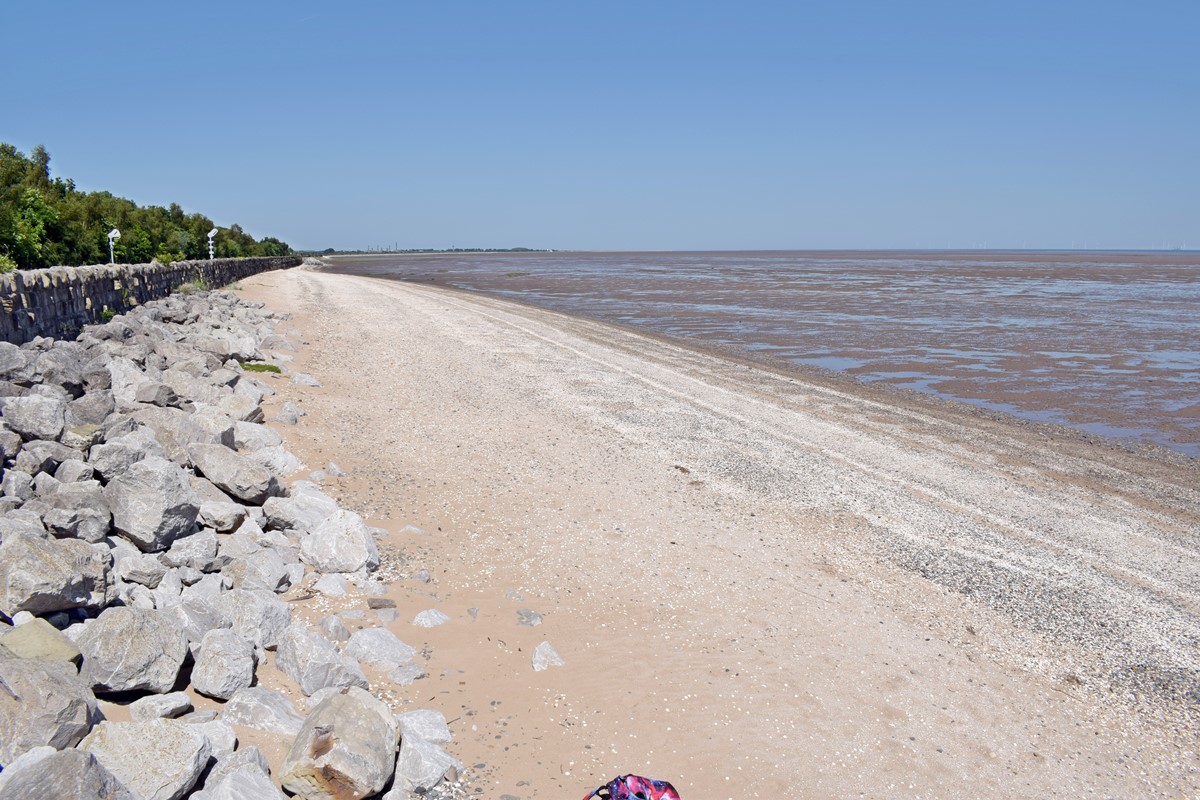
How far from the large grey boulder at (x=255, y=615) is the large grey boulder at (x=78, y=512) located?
1.05 m

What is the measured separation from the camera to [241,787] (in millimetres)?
4023

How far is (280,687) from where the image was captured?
5.35m

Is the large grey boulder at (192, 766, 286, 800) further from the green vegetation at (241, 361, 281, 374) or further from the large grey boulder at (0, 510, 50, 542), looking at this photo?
the green vegetation at (241, 361, 281, 374)

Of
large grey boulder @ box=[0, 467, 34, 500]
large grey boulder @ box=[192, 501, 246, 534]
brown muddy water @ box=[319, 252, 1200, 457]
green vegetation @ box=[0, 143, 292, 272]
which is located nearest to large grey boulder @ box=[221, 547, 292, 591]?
large grey boulder @ box=[192, 501, 246, 534]

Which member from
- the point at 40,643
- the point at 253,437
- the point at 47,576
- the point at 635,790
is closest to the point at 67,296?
the point at 253,437

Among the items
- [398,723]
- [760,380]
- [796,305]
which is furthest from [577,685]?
[796,305]

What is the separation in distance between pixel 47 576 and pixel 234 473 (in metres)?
2.82

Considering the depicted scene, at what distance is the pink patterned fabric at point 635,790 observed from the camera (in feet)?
14.7

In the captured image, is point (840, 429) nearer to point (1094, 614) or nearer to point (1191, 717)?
point (1094, 614)

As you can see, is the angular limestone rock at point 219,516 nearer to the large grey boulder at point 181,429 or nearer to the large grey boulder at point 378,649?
the large grey boulder at point 181,429

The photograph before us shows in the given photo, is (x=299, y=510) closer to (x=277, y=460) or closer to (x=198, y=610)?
(x=277, y=460)

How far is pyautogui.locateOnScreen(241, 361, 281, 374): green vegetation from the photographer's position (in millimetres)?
13977

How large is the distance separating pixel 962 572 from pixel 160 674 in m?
7.12

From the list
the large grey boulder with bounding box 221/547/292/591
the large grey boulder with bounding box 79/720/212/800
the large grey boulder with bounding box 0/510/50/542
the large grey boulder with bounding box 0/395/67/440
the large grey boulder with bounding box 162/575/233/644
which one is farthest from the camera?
the large grey boulder with bounding box 0/395/67/440
